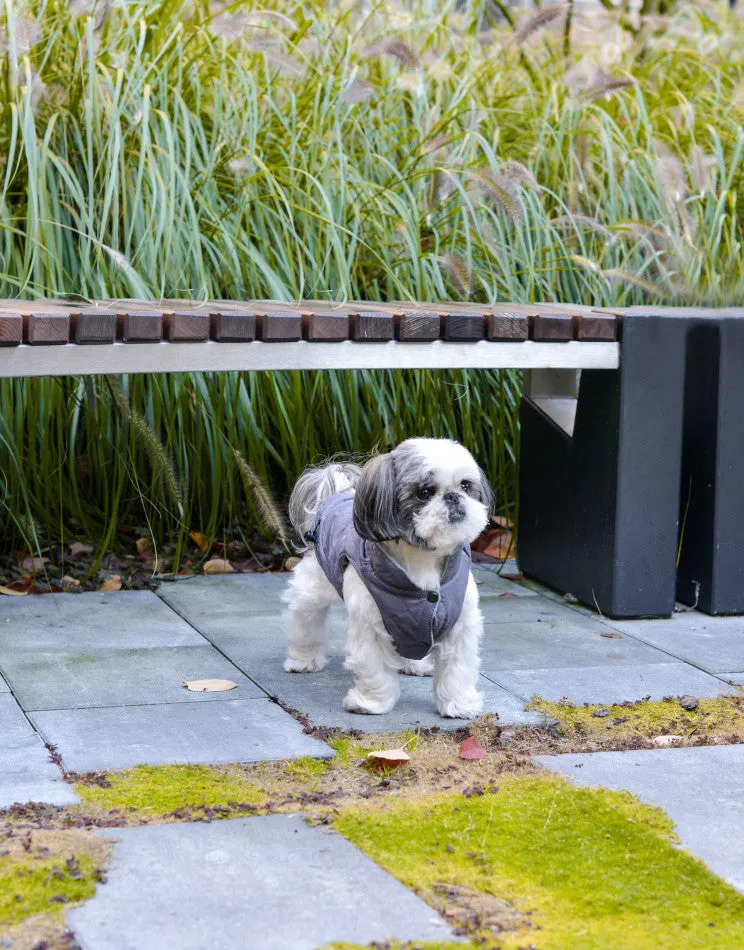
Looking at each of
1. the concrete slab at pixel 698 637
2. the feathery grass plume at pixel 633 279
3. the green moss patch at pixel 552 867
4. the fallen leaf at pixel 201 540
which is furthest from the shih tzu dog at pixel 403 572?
the feathery grass plume at pixel 633 279

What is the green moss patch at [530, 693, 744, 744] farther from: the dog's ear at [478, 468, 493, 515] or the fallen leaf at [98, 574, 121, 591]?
the fallen leaf at [98, 574, 121, 591]

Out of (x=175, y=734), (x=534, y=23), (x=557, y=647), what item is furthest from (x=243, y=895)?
(x=534, y=23)

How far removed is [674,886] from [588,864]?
18 cm

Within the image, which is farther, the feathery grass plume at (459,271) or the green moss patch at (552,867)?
the feathery grass plume at (459,271)

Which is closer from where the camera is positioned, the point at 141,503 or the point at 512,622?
the point at 512,622

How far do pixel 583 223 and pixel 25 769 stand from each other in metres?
3.93

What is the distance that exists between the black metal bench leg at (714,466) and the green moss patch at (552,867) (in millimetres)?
1938

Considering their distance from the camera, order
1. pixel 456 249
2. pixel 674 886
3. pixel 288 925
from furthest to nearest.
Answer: pixel 456 249 → pixel 674 886 → pixel 288 925

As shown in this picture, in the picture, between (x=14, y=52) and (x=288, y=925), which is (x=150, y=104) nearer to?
(x=14, y=52)

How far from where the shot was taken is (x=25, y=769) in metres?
3.18

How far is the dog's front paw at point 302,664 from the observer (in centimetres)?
409

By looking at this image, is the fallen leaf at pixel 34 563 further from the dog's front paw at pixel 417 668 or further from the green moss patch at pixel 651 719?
the green moss patch at pixel 651 719

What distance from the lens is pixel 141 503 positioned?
5.68m

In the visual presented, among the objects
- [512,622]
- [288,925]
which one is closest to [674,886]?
[288,925]
